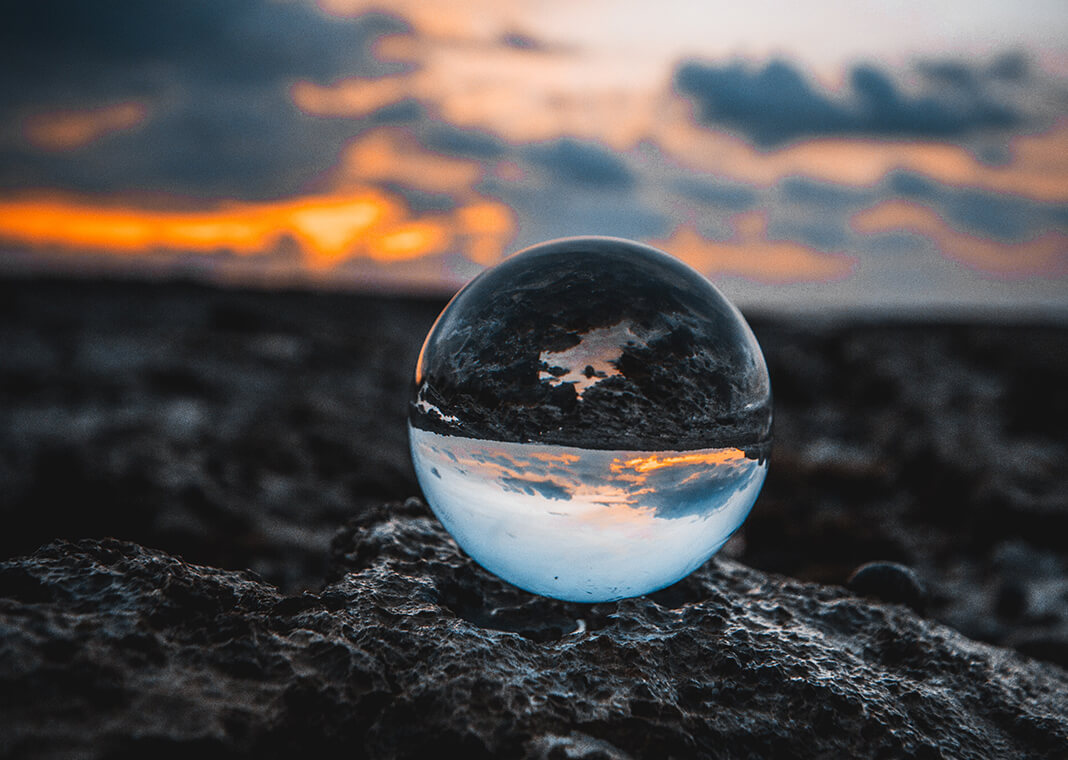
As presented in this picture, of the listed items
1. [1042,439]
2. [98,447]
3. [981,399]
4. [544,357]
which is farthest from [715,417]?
[981,399]

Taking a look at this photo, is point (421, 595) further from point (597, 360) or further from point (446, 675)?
point (597, 360)

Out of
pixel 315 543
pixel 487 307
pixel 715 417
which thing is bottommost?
pixel 315 543

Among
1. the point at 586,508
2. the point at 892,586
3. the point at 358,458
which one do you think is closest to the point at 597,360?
the point at 586,508

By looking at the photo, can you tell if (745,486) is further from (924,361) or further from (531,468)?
(924,361)

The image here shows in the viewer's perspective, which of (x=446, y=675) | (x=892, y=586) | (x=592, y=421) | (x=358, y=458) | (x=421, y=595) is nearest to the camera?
(x=446, y=675)

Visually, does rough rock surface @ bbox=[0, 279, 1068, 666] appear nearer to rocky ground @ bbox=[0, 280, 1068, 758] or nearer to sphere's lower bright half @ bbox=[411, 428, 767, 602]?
rocky ground @ bbox=[0, 280, 1068, 758]
